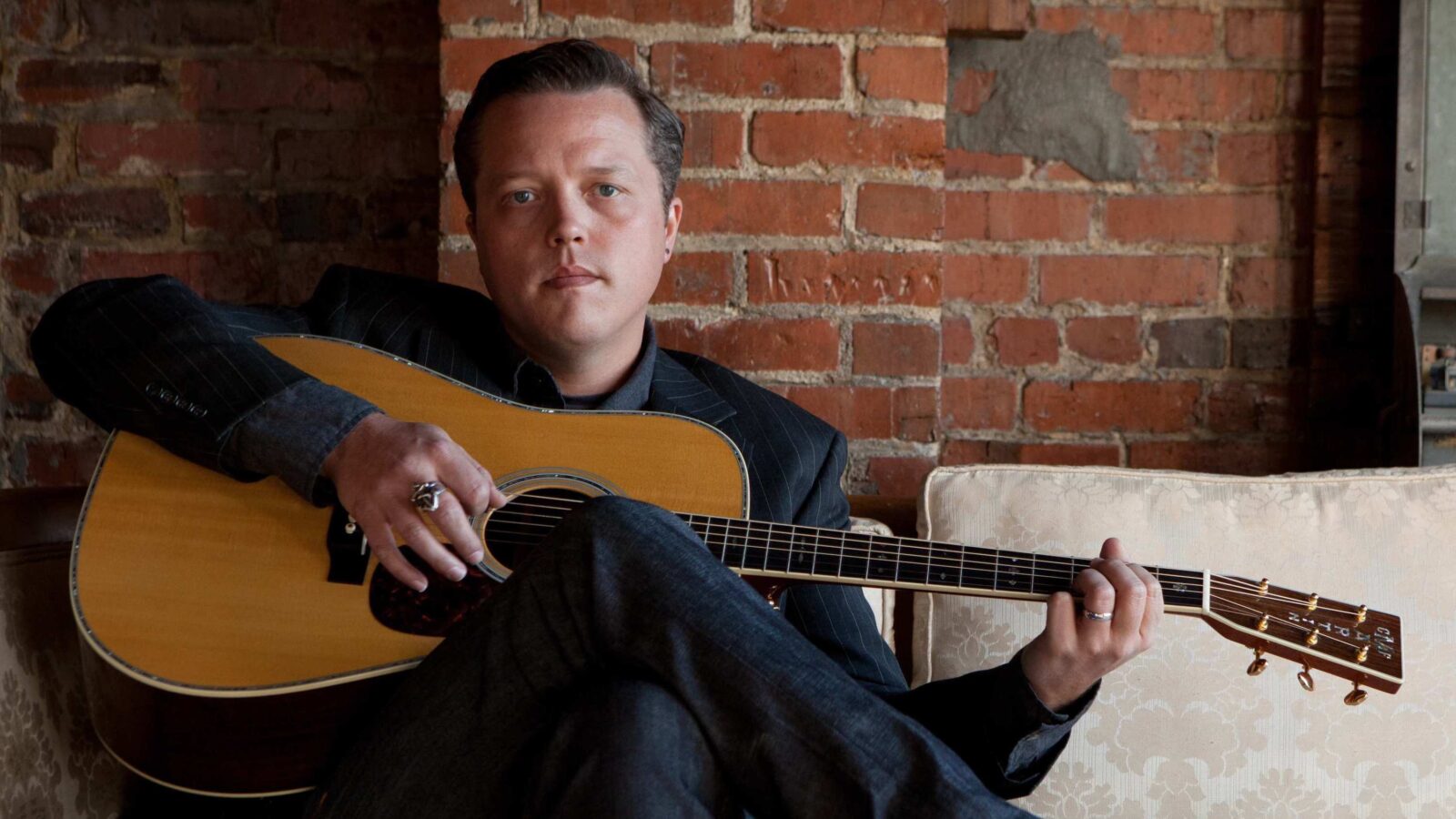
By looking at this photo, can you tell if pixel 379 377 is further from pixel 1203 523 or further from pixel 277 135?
pixel 1203 523

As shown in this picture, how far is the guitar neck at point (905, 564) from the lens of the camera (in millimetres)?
1181

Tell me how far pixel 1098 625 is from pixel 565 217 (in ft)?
2.56

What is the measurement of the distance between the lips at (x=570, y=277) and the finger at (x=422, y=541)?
1.33 ft

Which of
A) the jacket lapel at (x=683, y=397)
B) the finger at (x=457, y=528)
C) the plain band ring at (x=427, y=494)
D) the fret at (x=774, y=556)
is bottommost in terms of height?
the fret at (x=774, y=556)

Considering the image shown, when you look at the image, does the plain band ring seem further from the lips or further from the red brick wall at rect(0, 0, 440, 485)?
the red brick wall at rect(0, 0, 440, 485)

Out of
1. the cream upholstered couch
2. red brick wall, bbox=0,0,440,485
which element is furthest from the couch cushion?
red brick wall, bbox=0,0,440,485

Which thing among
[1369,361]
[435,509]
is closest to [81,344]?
[435,509]

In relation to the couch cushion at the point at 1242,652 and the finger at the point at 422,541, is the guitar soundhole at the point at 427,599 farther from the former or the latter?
the couch cushion at the point at 1242,652

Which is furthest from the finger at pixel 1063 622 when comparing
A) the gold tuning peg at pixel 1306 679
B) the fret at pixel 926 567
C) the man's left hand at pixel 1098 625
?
the gold tuning peg at pixel 1306 679

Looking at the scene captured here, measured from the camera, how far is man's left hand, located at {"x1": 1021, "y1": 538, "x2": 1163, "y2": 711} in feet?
3.72

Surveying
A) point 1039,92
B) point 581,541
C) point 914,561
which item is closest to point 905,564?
point 914,561

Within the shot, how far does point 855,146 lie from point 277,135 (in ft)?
3.26

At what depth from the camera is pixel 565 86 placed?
151 cm

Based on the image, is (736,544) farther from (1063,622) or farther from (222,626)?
(222,626)
